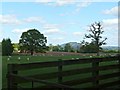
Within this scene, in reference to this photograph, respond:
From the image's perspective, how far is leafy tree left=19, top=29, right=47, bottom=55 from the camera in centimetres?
8856

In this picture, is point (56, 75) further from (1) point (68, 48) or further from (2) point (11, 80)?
(1) point (68, 48)

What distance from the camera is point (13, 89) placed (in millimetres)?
6012

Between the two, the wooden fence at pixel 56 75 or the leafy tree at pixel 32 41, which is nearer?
the wooden fence at pixel 56 75

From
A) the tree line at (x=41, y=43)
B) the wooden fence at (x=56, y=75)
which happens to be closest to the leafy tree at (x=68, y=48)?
the tree line at (x=41, y=43)

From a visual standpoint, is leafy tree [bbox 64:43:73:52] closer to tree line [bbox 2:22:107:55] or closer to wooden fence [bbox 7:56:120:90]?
tree line [bbox 2:22:107:55]

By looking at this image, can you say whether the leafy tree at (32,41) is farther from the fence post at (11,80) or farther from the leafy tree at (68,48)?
the fence post at (11,80)

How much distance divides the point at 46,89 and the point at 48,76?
1.19ft

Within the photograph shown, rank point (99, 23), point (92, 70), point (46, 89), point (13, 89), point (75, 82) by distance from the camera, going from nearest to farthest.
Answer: point (13, 89), point (46, 89), point (75, 82), point (92, 70), point (99, 23)

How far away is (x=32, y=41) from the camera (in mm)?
90250

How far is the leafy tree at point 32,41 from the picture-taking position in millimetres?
88562

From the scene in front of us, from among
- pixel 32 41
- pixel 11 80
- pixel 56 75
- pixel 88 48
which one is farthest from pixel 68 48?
pixel 11 80

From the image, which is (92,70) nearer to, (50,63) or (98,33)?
(50,63)

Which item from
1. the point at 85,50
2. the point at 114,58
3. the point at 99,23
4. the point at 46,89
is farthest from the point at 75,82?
the point at 85,50

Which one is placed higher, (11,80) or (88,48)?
(88,48)
